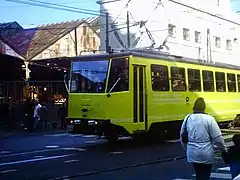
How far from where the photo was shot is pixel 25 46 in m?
41.9

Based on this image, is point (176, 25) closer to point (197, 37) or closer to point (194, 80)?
point (197, 37)

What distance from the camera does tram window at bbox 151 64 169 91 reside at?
60.6 ft

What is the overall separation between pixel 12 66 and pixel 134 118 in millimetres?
17535

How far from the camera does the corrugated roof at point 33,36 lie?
41.3m

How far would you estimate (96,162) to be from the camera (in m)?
13.9

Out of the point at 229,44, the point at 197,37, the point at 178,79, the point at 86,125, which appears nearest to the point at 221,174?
the point at 86,125

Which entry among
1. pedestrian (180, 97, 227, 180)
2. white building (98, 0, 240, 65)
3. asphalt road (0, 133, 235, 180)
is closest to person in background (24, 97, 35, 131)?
asphalt road (0, 133, 235, 180)

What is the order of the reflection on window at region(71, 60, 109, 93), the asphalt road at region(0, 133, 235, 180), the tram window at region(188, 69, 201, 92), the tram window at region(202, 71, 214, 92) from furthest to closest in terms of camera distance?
1. the tram window at region(202, 71, 214, 92)
2. the tram window at region(188, 69, 201, 92)
3. the reflection on window at region(71, 60, 109, 93)
4. the asphalt road at region(0, 133, 235, 180)

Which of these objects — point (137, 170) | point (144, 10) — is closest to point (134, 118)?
point (137, 170)

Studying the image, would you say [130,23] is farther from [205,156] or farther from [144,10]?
[205,156]

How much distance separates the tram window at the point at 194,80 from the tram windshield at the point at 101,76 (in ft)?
14.4

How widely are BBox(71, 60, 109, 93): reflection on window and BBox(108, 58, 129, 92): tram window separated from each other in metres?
0.24

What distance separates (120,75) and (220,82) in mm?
7759

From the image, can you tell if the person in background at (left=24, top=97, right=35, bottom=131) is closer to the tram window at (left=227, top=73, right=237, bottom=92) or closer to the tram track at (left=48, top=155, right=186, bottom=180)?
the tram window at (left=227, top=73, right=237, bottom=92)
